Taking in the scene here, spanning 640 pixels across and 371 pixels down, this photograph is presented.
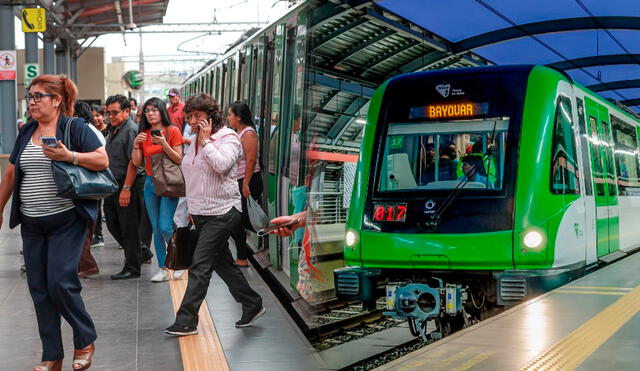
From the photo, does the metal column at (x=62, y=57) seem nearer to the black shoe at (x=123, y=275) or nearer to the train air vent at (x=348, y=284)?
the black shoe at (x=123, y=275)

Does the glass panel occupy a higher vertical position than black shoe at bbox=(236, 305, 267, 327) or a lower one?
higher

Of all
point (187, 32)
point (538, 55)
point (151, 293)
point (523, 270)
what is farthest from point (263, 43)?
point (187, 32)

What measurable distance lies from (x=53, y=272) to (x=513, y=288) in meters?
3.97

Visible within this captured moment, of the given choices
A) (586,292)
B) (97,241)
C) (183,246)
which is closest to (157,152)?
(183,246)

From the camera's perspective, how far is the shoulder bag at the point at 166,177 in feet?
25.1

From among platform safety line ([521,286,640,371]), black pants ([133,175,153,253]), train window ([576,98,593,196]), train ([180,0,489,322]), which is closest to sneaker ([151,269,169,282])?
black pants ([133,175,153,253])

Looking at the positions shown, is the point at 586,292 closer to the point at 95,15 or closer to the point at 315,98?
the point at 315,98

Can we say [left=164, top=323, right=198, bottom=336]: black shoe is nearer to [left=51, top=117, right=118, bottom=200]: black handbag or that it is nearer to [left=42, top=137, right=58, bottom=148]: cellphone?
[left=51, top=117, right=118, bottom=200]: black handbag

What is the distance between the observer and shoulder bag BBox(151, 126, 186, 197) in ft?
25.1

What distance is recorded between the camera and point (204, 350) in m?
5.44

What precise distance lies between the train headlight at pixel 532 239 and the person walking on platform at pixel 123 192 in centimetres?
369

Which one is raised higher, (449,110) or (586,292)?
(449,110)

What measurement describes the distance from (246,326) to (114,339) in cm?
98

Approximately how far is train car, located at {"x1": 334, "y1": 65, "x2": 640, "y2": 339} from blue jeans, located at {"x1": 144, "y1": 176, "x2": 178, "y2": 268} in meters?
1.69
